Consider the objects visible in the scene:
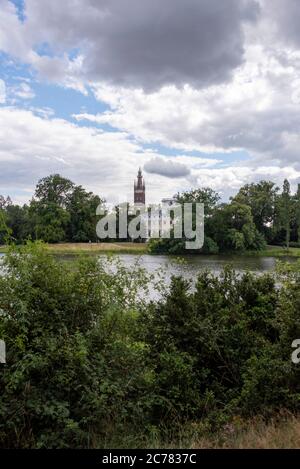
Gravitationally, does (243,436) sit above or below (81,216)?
below

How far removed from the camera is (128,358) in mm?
5699

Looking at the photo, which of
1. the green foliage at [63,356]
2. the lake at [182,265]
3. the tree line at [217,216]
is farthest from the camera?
the tree line at [217,216]

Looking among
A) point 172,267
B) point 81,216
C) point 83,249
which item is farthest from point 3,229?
point 81,216

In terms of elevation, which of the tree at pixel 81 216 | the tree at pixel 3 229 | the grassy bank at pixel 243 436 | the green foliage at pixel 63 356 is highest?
the tree at pixel 81 216

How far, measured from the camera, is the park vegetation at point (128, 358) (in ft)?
15.3

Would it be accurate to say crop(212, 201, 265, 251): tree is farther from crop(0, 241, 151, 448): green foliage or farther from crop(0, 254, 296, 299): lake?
crop(0, 241, 151, 448): green foliage

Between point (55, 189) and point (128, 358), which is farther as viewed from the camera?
point (55, 189)

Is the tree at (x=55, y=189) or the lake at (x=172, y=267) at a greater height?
the tree at (x=55, y=189)

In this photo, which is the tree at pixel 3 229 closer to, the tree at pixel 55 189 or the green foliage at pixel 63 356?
the green foliage at pixel 63 356

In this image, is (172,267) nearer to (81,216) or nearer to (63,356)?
(63,356)

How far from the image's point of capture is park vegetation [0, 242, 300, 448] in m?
4.65

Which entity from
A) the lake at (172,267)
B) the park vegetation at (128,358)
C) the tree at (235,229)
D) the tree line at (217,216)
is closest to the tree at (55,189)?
the tree line at (217,216)
